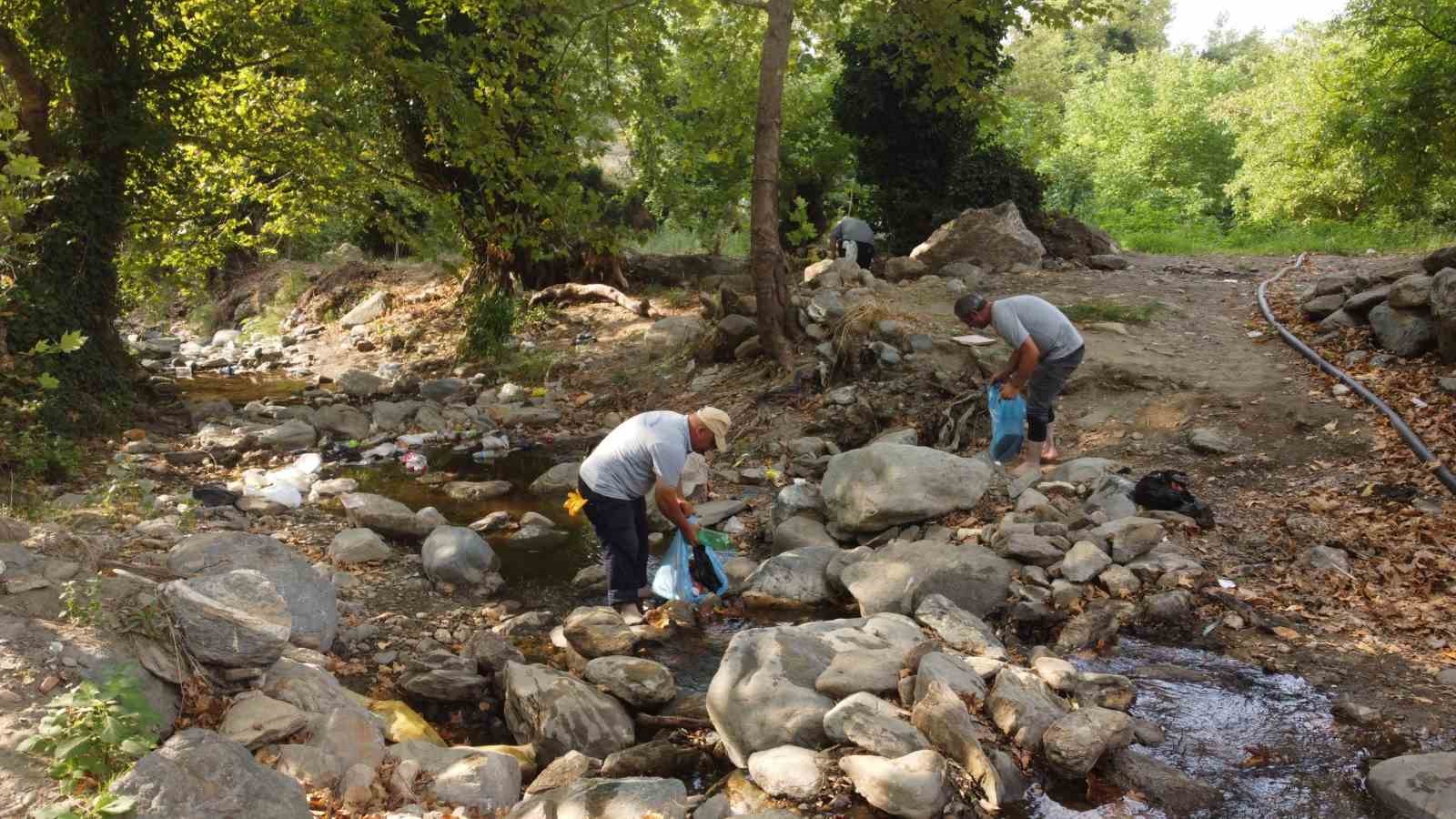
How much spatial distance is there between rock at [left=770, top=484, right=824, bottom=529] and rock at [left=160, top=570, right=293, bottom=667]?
402cm

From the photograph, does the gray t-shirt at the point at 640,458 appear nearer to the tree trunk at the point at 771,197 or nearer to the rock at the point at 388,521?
the rock at the point at 388,521

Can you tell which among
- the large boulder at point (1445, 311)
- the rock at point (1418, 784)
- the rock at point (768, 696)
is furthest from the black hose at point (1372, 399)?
the rock at point (768, 696)

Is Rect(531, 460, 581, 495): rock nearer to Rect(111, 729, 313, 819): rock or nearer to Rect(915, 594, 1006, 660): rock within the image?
Rect(915, 594, 1006, 660): rock

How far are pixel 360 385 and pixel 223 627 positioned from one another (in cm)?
976

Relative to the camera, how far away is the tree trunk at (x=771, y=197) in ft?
33.8

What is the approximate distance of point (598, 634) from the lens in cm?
557

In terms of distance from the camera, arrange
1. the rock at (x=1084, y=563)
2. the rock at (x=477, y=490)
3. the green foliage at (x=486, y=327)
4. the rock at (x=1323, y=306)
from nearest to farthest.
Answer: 1. the rock at (x=1084, y=563)
2. the rock at (x=477, y=490)
3. the rock at (x=1323, y=306)
4. the green foliage at (x=486, y=327)

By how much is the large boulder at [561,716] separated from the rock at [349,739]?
76cm

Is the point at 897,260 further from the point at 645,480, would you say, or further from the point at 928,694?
the point at 928,694

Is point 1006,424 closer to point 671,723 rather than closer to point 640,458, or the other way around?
point 640,458

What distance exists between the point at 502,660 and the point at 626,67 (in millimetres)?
8894

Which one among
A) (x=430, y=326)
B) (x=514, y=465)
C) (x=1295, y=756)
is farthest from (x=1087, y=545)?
(x=430, y=326)

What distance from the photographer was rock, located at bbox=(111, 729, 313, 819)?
306cm

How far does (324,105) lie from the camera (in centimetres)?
1231
